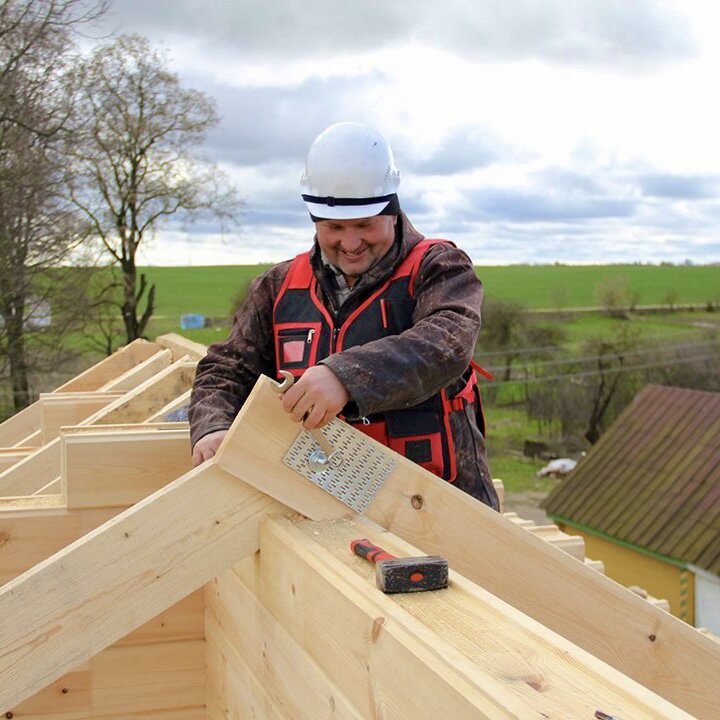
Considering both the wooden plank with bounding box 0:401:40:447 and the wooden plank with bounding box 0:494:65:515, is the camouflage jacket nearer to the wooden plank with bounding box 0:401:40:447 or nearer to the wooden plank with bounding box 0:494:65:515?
the wooden plank with bounding box 0:494:65:515

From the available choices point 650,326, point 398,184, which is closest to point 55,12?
point 398,184

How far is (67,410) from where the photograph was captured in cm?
523

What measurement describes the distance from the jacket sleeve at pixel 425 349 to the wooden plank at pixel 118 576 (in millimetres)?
409

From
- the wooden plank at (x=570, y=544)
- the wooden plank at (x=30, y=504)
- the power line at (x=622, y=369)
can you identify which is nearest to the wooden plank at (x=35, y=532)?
the wooden plank at (x=30, y=504)

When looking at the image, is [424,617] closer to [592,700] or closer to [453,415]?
[592,700]

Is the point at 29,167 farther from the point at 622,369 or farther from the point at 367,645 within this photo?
the point at 622,369

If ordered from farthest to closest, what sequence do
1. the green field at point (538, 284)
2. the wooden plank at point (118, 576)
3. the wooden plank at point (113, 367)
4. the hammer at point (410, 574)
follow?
the green field at point (538, 284) → the wooden plank at point (113, 367) → the wooden plank at point (118, 576) → the hammer at point (410, 574)

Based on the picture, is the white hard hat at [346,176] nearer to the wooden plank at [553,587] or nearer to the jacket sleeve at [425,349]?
the jacket sleeve at [425,349]

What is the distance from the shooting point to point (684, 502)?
23859 millimetres

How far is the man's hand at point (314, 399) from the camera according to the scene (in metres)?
2.31

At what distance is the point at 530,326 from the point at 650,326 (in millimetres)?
8575

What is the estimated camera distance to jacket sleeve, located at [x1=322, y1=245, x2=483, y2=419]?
8.30 ft

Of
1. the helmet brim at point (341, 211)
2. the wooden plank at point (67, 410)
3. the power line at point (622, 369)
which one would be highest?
the helmet brim at point (341, 211)

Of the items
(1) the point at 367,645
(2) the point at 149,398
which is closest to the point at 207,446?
(1) the point at 367,645
